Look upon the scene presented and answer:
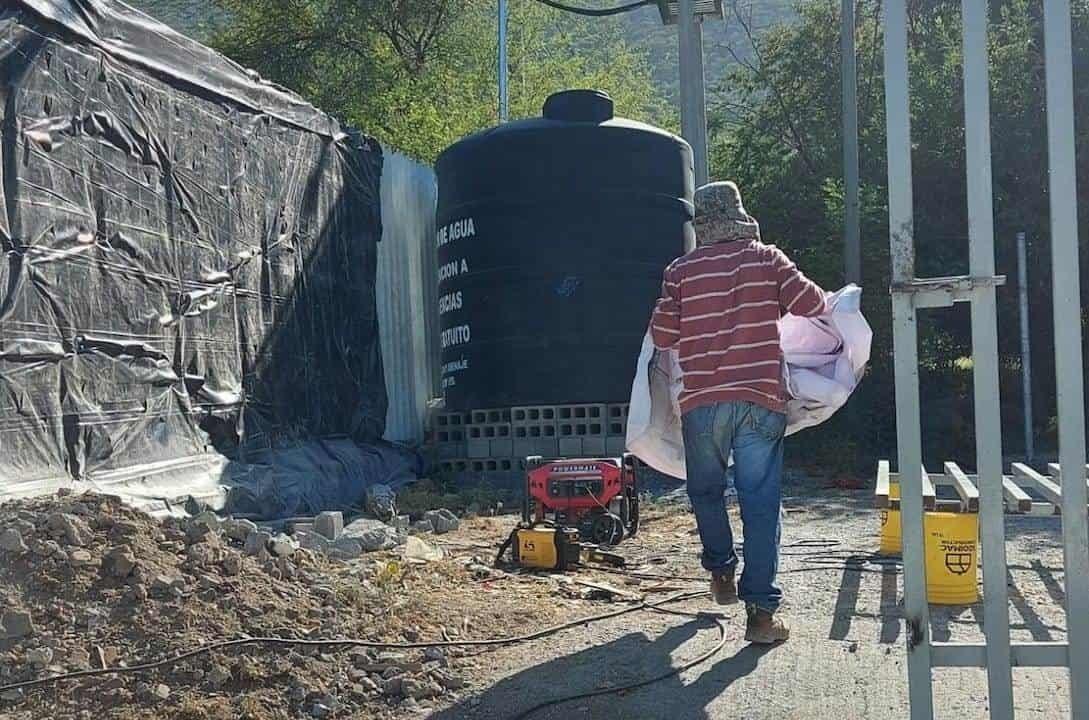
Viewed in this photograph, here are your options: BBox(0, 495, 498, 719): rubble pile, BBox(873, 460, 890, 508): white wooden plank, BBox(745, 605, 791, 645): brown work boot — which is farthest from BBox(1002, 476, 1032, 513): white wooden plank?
→ BBox(0, 495, 498, 719): rubble pile

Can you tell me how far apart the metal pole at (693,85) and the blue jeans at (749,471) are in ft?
23.9

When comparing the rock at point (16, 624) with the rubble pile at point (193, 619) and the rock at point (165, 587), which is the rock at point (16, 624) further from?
the rock at point (165, 587)

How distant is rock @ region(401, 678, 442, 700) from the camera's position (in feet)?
12.8

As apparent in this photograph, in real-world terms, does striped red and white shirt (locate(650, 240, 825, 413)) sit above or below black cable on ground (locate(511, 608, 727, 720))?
above

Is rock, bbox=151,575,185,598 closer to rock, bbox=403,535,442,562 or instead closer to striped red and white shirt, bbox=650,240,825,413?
rock, bbox=403,535,442,562

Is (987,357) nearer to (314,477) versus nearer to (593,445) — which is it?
(314,477)

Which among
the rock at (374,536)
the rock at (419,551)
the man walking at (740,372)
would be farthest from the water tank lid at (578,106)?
the man walking at (740,372)

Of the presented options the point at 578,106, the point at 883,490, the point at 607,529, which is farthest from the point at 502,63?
the point at 883,490

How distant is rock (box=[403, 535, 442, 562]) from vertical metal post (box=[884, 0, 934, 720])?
141 inches

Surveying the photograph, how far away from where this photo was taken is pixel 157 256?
7.09 m

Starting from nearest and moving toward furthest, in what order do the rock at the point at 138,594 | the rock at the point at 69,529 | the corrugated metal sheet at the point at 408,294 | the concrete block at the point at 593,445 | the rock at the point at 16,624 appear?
1. the rock at the point at 16,624
2. the rock at the point at 138,594
3. the rock at the point at 69,529
4. the concrete block at the point at 593,445
5. the corrugated metal sheet at the point at 408,294

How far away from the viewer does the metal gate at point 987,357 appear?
2.73 m

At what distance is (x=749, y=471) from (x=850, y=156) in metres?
11.1

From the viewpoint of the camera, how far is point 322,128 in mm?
9695
